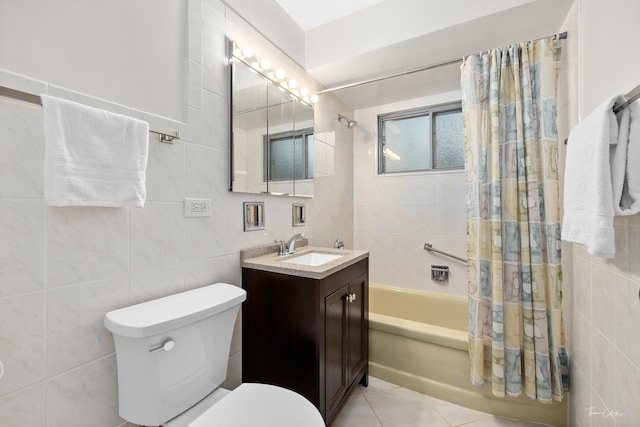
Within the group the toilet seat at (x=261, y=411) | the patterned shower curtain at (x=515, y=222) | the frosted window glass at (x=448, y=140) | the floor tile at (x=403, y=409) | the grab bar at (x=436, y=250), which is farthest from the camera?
the frosted window glass at (x=448, y=140)

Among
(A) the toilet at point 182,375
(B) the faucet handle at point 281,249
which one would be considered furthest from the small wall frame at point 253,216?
(A) the toilet at point 182,375

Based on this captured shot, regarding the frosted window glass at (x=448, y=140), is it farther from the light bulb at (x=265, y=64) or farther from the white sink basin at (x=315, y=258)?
the light bulb at (x=265, y=64)

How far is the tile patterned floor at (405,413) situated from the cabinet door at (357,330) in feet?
0.64

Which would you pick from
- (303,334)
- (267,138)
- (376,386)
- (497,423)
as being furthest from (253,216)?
(497,423)

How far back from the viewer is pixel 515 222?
158 cm

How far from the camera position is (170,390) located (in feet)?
3.18

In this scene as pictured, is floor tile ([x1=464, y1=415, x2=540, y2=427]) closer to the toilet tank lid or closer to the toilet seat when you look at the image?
the toilet seat

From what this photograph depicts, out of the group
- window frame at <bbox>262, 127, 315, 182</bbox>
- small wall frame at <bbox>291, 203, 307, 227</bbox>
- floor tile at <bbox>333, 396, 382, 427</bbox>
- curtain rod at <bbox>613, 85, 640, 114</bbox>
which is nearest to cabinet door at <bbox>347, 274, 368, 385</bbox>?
floor tile at <bbox>333, 396, 382, 427</bbox>

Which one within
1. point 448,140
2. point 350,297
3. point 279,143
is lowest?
point 350,297

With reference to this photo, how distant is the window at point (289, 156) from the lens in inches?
70.2

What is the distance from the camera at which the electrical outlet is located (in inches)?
49.9

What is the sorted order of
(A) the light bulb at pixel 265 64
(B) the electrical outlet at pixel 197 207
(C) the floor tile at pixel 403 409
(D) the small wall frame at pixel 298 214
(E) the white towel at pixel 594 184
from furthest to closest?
(D) the small wall frame at pixel 298 214 < (A) the light bulb at pixel 265 64 < (C) the floor tile at pixel 403 409 < (B) the electrical outlet at pixel 197 207 < (E) the white towel at pixel 594 184

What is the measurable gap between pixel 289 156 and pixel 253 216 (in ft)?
1.80

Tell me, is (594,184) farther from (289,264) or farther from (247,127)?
(247,127)
